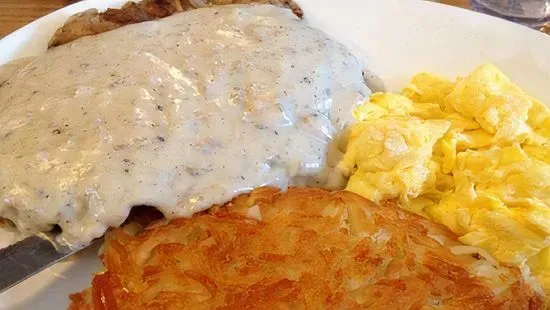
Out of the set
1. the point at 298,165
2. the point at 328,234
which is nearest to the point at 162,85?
the point at 298,165

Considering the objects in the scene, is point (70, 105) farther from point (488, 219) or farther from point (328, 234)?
point (488, 219)

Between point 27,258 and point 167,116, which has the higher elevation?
point 167,116

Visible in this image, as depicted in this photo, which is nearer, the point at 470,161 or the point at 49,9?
the point at 470,161

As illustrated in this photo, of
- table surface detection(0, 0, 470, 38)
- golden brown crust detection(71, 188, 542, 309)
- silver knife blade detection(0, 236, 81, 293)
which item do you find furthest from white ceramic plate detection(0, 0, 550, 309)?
silver knife blade detection(0, 236, 81, 293)

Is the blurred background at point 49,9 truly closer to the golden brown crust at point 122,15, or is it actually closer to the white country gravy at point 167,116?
the golden brown crust at point 122,15

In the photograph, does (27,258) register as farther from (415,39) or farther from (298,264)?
(415,39)

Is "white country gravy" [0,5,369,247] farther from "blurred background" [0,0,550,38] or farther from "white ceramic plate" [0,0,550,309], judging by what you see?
"blurred background" [0,0,550,38]

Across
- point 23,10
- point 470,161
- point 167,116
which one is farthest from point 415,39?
point 23,10
